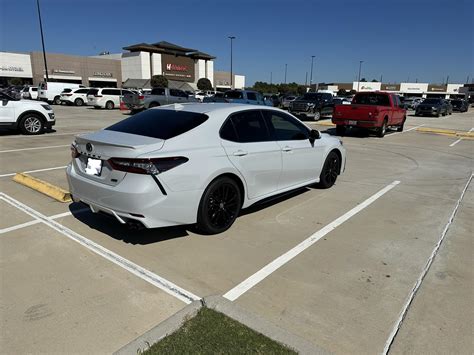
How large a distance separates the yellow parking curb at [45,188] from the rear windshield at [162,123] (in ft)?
5.62

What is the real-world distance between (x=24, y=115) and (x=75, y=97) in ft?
74.5

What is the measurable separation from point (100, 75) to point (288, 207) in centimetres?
8446

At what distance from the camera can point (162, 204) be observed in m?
3.82

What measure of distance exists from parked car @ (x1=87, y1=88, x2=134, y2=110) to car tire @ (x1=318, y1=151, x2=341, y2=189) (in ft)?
84.0

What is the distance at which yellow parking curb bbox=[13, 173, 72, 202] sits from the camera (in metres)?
5.68

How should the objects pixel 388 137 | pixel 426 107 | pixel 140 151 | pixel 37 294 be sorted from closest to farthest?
1. pixel 37 294
2. pixel 140 151
3. pixel 388 137
4. pixel 426 107

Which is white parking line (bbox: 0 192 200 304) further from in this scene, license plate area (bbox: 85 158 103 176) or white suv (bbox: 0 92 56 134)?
white suv (bbox: 0 92 56 134)

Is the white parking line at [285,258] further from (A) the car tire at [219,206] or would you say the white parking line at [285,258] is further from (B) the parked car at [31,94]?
(B) the parked car at [31,94]

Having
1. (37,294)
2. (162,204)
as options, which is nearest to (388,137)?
(162,204)

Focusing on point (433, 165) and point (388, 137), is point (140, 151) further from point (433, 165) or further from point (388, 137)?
point (388, 137)

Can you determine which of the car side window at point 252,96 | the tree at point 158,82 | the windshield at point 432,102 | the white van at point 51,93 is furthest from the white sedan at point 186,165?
A: the tree at point 158,82

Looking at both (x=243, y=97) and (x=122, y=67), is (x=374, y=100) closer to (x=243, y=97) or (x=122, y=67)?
(x=243, y=97)

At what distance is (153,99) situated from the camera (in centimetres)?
2388

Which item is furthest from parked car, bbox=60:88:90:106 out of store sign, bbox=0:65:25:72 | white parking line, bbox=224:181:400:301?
store sign, bbox=0:65:25:72
